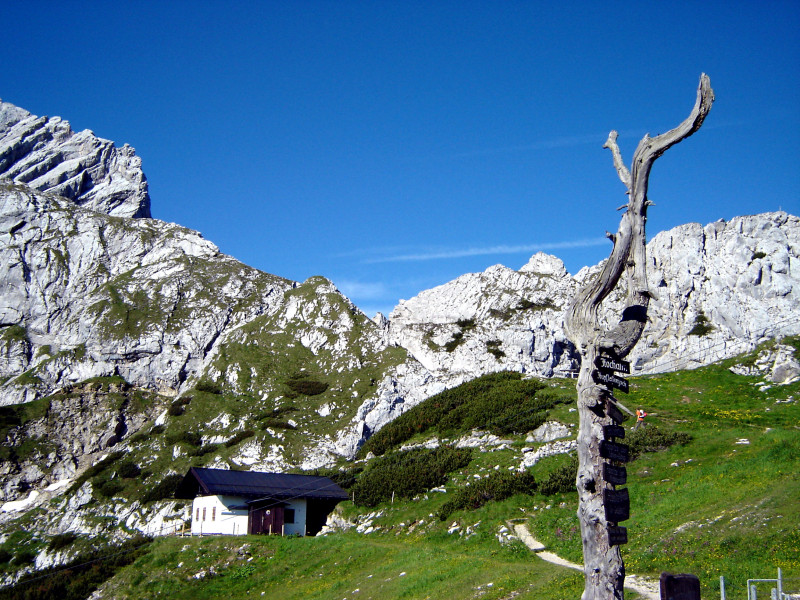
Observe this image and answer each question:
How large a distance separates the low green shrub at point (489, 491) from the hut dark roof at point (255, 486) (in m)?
13.8

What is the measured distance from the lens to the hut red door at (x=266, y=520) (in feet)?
142

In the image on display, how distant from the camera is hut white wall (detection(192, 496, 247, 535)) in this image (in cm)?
4334

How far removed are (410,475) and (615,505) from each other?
32.4m

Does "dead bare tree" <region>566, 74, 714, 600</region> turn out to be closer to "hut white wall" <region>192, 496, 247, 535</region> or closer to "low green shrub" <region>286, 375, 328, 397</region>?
"hut white wall" <region>192, 496, 247, 535</region>

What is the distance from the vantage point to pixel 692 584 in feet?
23.6

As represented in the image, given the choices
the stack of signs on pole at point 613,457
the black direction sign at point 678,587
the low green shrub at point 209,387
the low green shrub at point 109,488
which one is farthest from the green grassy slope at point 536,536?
the low green shrub at point 209,387

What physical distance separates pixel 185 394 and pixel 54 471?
19739 millimetres

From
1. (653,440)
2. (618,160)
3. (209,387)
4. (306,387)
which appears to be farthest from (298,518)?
(209,387)

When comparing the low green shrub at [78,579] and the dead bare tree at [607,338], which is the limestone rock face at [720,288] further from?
the dead bare tree at [607,338]

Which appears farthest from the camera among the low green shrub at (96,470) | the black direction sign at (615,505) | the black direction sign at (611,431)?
the low green shrub at (96,470)

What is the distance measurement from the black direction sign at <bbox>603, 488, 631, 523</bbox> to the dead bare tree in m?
0.03

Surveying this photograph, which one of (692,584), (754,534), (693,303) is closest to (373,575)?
(754,534)

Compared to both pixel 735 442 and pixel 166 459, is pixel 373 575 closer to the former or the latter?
pixel 735 442

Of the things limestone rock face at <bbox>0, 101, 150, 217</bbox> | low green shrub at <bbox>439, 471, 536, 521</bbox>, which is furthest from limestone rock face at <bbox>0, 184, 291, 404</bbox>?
low green shrub at <bbox>439, 471, 536, 521</bbox>
